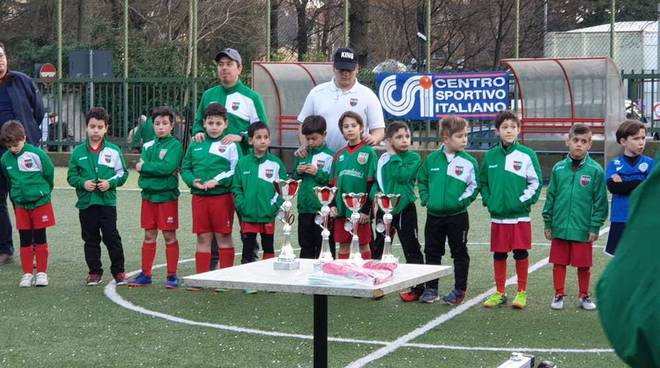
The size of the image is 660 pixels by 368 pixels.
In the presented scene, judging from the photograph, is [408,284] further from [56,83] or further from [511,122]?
[56,83]

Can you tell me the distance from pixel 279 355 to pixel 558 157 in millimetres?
13972

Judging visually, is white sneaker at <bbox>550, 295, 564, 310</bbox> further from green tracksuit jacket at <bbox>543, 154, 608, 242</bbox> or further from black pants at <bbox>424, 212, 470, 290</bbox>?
black pants at <bbox>424, 212, 470, 290</bbox>

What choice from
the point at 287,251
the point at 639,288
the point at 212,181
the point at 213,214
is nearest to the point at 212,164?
the point at 212,181

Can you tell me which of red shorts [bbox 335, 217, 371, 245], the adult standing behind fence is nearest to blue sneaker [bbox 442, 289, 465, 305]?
red shorts [bbox 335, 217, 371, 245]

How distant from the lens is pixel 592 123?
19531mm

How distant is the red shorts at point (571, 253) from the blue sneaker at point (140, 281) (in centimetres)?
351

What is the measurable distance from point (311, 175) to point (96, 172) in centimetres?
193

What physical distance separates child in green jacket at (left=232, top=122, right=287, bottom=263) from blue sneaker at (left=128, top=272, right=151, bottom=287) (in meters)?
1.08

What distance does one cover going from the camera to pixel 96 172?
9.48 meters

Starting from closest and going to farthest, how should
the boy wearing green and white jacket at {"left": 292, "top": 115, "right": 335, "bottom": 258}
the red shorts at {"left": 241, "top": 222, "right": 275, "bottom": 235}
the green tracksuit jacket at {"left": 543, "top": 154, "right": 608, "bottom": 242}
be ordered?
the green tracksuit jacket at {"left": 543, "top": 154, "right": 608, "bottom": 242}
the boy wearing green and white jacket at {"left": 292, "top": 115, "right": 335, "bottom": 258}
the red shorts at {"left": 241, "top": 222, "right": 275, "bottom": 235}

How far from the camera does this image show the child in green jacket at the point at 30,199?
9.59m

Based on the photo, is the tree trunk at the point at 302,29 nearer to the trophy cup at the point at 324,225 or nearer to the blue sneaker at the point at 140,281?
the blue sneaker at the point at 140,281

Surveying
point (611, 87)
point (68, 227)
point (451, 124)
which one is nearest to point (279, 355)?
point (451, 124)

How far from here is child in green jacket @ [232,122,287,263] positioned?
898cm
